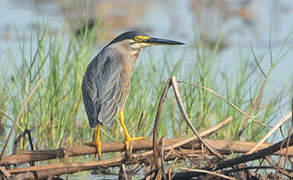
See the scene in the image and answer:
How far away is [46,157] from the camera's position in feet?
13.4

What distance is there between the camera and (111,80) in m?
5.20

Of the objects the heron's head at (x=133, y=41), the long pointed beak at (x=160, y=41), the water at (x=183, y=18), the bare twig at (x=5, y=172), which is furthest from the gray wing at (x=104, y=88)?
the water at (x=183, y=18)

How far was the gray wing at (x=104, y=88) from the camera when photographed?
15.4ft

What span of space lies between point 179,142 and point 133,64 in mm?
1838

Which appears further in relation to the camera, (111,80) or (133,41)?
(133,41)

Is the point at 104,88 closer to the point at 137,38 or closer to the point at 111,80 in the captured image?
the point at 111,80

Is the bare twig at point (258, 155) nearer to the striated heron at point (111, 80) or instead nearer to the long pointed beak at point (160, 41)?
the striated heron at point (111, 80)

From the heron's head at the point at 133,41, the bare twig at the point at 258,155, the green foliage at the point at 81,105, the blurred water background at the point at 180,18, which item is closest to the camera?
the bare twig at the point at 258,155

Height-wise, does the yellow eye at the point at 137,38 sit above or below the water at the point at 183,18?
above

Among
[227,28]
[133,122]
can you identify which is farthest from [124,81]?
[227,28]

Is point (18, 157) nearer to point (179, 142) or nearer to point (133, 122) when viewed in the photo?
point (179, 142)

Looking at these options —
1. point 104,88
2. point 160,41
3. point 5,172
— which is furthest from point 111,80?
point 5,172

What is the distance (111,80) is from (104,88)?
0.19 meters

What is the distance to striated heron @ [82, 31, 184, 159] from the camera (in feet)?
15.4
